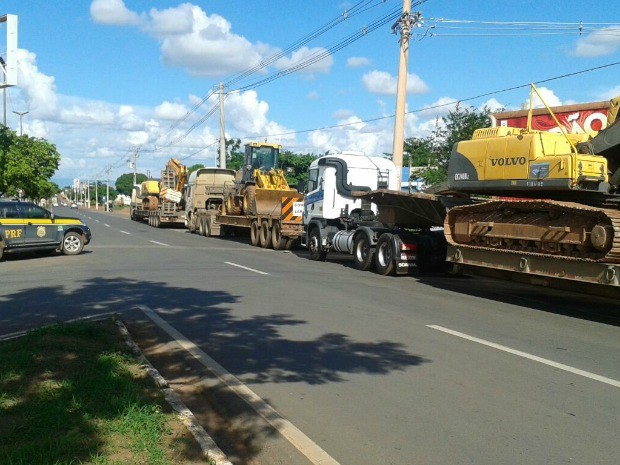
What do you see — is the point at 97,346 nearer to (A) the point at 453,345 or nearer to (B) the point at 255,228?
(A) the point at 453,345

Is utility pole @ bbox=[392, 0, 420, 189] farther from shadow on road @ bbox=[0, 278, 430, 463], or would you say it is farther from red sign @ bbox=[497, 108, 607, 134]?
shadow on road @ bbox=[0, 278, 430, 463]

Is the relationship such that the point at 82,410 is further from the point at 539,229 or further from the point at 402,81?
the point at 402,81

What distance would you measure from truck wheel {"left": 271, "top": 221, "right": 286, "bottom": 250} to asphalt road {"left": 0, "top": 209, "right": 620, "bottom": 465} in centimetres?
848

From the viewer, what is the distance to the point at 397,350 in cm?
755

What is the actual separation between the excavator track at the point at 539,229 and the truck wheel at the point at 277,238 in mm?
11505

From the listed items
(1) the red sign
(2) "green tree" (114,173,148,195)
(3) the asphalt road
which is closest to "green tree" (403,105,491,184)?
(1) the red sign

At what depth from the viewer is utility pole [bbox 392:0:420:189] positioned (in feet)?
69.1

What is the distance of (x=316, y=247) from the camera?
775 inches

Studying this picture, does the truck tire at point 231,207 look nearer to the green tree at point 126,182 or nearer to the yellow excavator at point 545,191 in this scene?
the yellow excavator at point 545,191

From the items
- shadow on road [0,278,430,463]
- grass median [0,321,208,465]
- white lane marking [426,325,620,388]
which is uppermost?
grass median [0,321,208,465]

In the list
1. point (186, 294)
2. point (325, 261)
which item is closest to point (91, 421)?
point (186, 294)

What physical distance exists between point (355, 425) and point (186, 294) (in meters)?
7.20

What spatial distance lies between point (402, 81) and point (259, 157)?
1074 centimetres

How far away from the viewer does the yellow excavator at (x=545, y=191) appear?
1003cm
